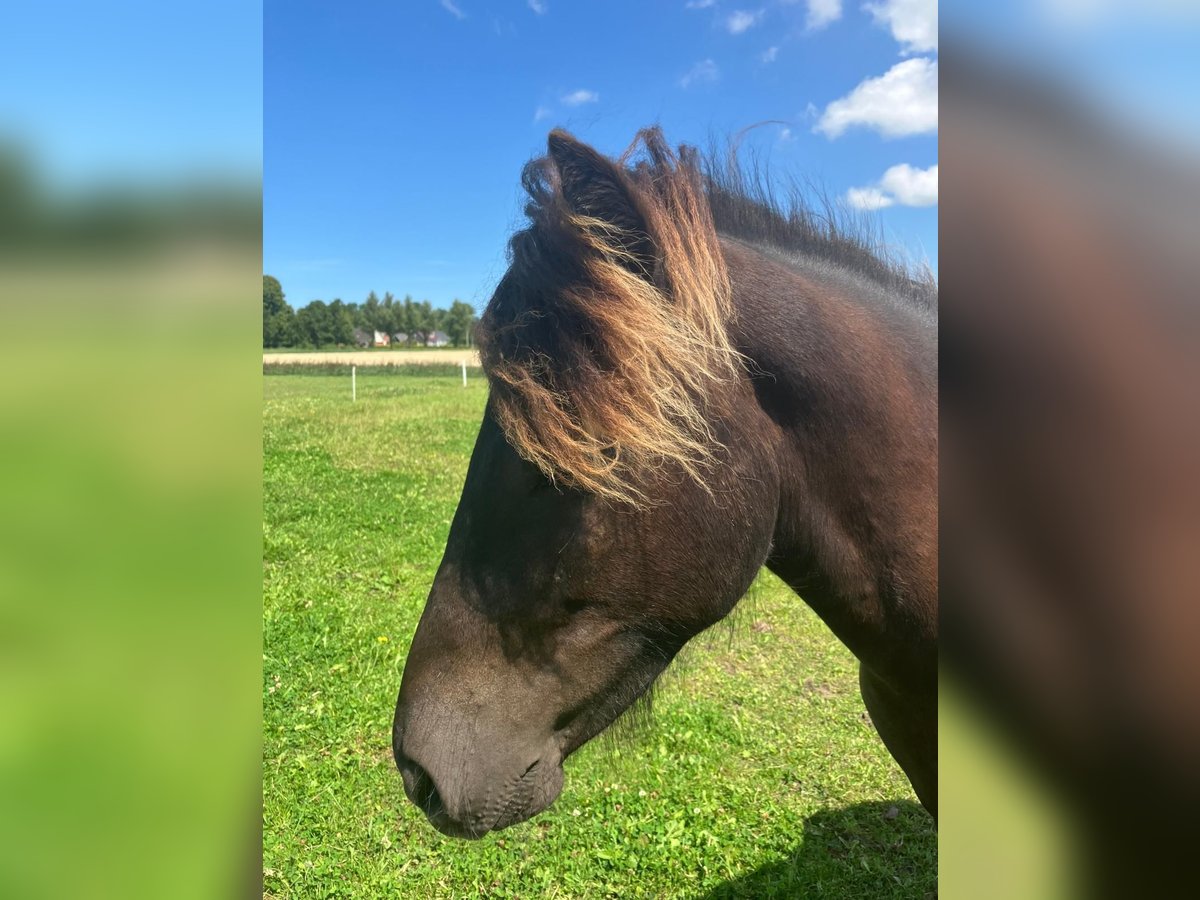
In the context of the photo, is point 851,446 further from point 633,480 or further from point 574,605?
point 574,605

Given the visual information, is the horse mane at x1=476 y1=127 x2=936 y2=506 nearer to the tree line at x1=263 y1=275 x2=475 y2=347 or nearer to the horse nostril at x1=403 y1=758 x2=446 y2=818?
the horse nostril at x1=403 y1=758 x2=446 y2=818

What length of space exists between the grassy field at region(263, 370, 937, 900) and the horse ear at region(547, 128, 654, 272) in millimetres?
1016

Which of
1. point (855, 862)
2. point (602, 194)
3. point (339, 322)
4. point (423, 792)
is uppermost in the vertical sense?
point (339, 322)

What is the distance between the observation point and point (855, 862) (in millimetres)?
3100

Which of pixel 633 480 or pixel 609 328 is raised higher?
pixel 609 328

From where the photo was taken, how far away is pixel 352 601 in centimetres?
558

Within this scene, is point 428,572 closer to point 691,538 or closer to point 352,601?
point 352,601

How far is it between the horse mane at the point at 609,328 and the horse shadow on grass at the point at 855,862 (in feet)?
8.22

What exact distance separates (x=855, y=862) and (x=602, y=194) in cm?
313
